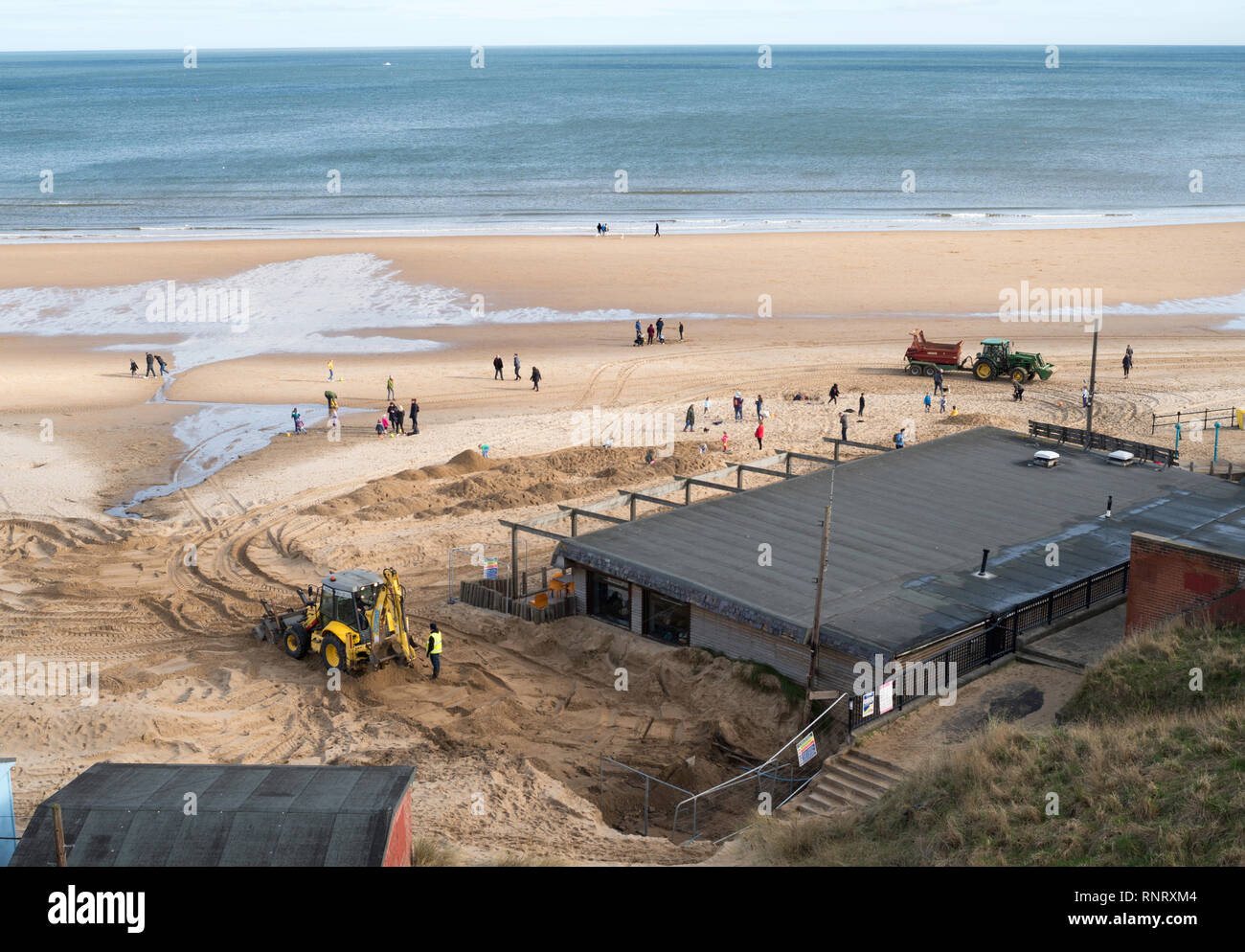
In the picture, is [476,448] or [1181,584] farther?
[476,448]

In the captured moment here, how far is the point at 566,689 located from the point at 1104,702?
411 inches

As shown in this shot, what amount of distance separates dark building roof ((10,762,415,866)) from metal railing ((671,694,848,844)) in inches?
250

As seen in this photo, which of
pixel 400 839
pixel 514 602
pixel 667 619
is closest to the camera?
pixel 400 839

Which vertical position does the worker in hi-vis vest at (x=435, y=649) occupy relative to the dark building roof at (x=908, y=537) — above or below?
below

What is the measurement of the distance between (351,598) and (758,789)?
923 centimetres

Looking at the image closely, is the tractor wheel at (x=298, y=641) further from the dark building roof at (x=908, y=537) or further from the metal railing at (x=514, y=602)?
the dark building roof at (x=908, y=537)

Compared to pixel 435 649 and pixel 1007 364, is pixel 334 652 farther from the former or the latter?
pixel 1007 364

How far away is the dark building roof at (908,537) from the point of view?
2419 centimetres

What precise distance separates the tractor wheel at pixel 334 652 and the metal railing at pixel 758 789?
27.3 feet

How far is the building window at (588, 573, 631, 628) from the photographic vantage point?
27.2m

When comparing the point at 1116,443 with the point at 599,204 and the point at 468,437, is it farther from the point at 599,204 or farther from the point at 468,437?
the point at 599,204

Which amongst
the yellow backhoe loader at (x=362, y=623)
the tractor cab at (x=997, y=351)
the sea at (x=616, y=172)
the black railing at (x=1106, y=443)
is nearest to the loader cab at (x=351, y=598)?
the yellow backhoe loader at (x=362, y=623)

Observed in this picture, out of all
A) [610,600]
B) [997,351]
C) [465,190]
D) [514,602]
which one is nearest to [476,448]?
[514,602]

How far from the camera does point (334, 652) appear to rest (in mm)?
25391
